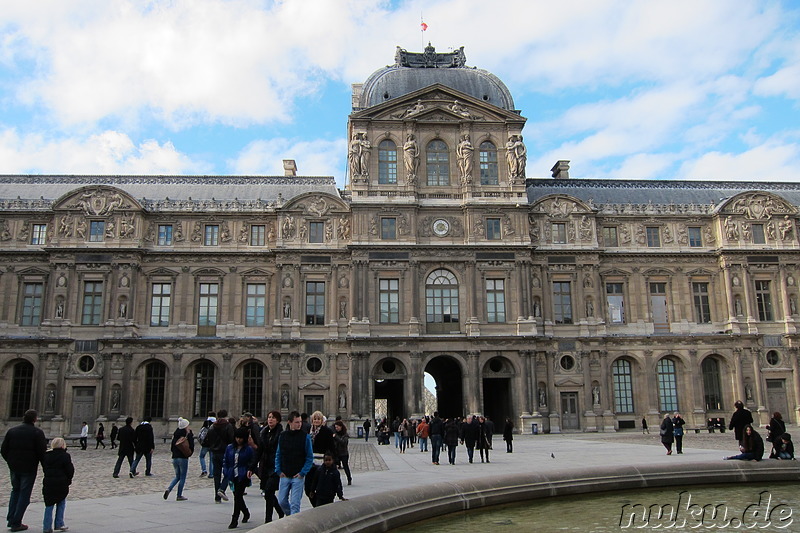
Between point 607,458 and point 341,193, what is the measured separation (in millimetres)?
32154

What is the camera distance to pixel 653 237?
51.1 meters

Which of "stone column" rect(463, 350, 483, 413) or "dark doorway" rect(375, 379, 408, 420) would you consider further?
"dark doorway" rect(375, 379, 408, 420)

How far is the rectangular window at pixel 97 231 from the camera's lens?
1879 inches

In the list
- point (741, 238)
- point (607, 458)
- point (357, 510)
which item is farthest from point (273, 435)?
point (741, 238)

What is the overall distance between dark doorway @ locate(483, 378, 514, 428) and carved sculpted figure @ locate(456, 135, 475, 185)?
1363 centimetres

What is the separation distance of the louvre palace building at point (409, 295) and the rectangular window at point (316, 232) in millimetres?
153

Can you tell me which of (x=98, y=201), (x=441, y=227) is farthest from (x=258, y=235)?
(x=441, y=227)

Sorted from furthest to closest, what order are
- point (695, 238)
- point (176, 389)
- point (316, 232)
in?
point (695, 238)
point (316, 232)
point (176, 389)

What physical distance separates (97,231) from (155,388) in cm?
1107

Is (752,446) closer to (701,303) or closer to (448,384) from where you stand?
(701,303)

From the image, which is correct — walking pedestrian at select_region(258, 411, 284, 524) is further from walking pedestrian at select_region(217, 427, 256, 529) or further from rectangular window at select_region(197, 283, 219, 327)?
rectangular window at select_region(197, 283, 219, 327)

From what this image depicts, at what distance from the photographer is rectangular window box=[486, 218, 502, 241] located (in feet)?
158

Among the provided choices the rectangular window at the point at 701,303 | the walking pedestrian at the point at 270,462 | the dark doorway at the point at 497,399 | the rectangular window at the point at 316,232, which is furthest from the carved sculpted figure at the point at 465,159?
the walking pedestrian at the point at 270,462

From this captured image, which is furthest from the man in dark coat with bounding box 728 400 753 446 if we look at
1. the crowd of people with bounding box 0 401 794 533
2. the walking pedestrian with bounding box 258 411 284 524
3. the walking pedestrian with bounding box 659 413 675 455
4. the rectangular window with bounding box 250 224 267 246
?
the rectangular window with bounding box 250 224 267 246
